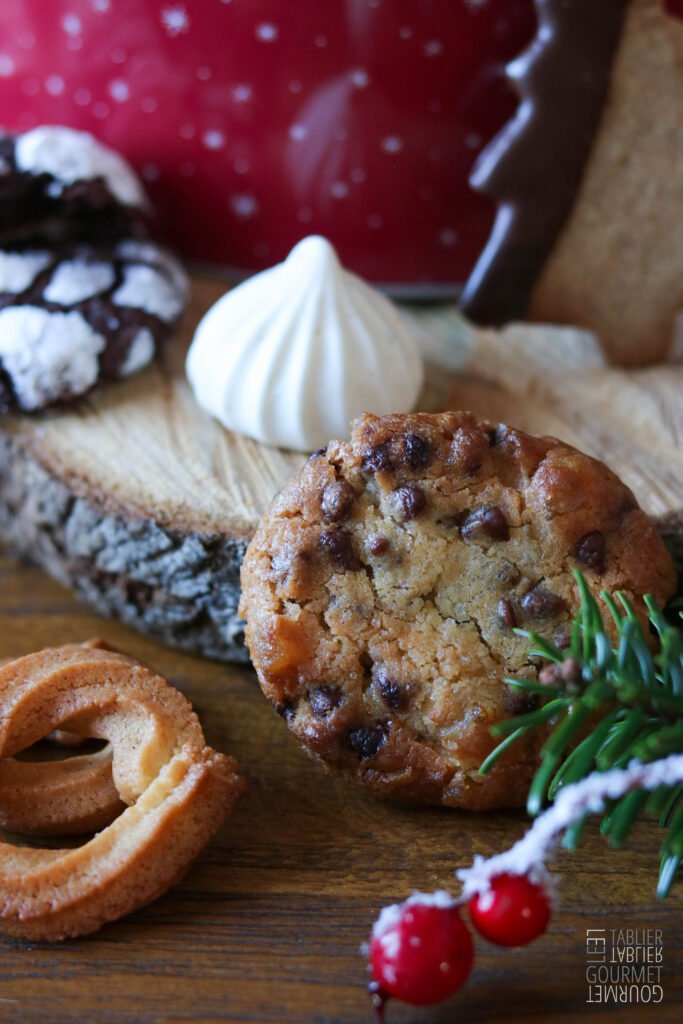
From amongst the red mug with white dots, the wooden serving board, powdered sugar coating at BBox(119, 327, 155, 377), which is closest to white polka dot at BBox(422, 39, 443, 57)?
the red mug with white dots

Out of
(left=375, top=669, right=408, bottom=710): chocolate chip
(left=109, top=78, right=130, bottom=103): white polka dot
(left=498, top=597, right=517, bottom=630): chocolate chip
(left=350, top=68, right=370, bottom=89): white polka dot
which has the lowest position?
(left=375, top=669, right=408, bottom=710): chocolate chip

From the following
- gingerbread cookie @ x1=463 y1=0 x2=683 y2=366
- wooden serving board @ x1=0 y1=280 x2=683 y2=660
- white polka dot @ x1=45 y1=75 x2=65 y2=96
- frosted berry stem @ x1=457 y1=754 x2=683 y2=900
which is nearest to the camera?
frosted berry stem @ x1=457 y1=754 x2=683 y2=900

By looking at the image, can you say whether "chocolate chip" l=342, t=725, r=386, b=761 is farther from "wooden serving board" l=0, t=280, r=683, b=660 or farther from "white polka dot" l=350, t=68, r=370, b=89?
"white polka dot" l=350, t=68, r=370, b=89

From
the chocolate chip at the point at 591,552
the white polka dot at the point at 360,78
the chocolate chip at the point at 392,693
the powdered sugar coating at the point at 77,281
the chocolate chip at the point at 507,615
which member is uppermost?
the white polka dot at the point at 360,78

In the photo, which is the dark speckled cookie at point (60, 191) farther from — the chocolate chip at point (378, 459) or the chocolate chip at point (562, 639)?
the chocolate chip at point (562, 639)

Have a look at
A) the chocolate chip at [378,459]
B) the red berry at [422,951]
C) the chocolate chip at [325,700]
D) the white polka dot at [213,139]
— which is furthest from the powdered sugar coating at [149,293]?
the red berry at [422,951]

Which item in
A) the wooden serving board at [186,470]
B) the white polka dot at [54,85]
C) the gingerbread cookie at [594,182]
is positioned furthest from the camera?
the white polka dot at [54,85]

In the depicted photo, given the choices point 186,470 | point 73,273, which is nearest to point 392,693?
point 186,470
